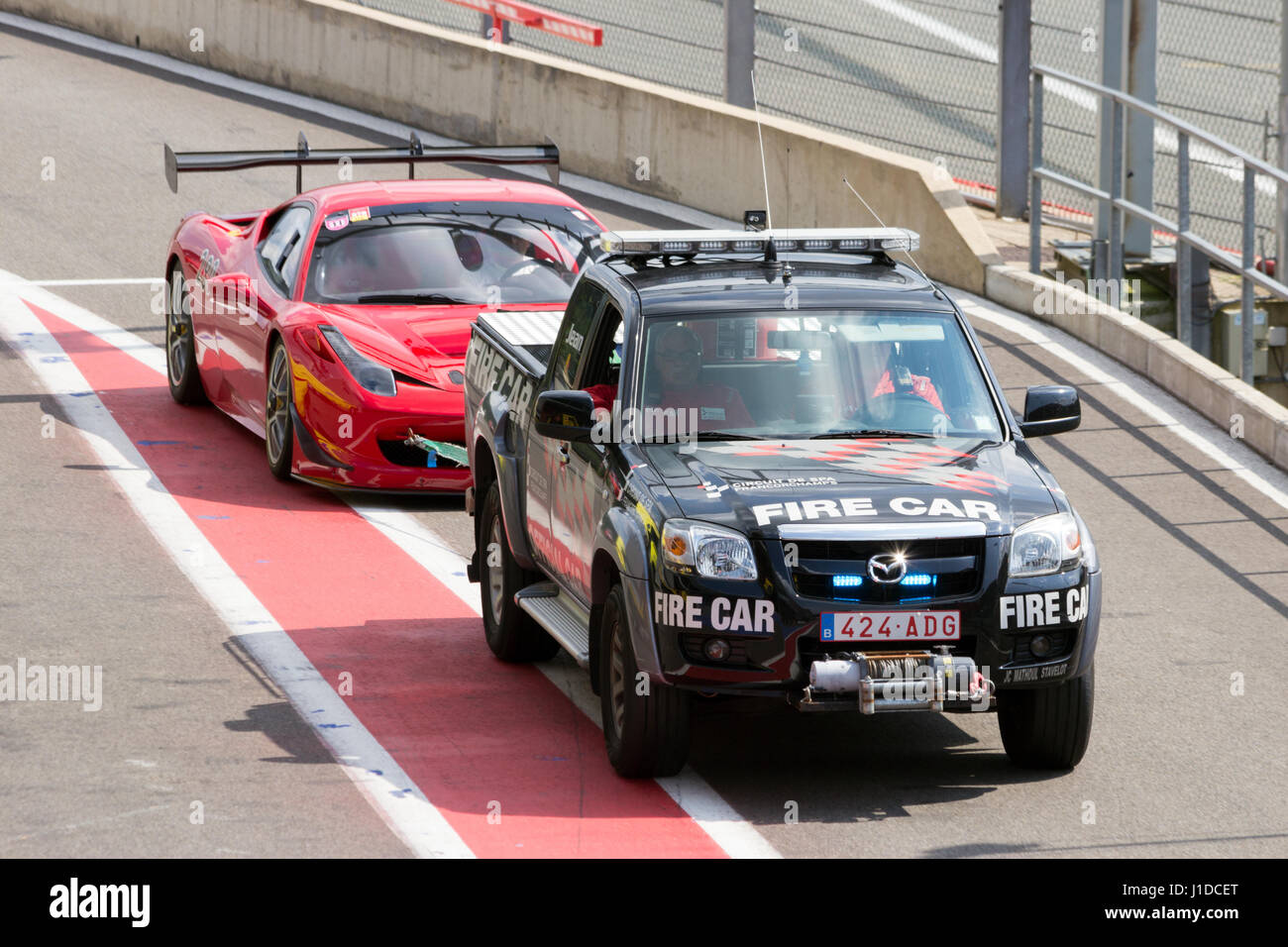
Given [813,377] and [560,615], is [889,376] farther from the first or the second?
[560,615]

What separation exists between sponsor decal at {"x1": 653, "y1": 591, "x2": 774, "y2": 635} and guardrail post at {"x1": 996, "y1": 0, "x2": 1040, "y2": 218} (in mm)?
12659

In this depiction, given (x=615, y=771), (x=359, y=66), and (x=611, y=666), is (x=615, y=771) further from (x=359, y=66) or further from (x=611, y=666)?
(x=359, y=66)

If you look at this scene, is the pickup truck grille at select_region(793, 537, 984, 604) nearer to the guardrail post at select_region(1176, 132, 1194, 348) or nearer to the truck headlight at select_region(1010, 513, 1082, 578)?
the truck headlight at select_region(1010, 513, 1082, 578)

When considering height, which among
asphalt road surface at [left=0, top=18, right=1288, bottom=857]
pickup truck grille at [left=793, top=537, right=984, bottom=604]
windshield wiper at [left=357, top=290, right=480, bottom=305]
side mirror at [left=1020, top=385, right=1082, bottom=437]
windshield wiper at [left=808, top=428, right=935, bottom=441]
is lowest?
asphalt road surface at [left=0, top=18, right=1288, bottom=857]

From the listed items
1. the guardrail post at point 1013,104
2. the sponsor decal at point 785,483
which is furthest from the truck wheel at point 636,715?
the guardrail post at point 1013,104

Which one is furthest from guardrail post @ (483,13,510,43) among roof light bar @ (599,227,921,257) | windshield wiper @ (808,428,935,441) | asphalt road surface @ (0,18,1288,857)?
windshield wiper @ (808,428,935,441)

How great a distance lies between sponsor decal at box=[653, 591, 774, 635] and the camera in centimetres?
771

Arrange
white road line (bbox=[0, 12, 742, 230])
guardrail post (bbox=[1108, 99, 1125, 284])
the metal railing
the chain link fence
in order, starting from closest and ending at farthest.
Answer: the metal railing, guardrail post (bbox=[1108, 99, 1125, 284]), the chain link fence, white road line (bbox=[0, 12, 742, 230])

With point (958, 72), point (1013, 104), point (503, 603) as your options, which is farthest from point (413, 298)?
point (958, 72)

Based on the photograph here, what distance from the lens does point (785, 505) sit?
784 cm

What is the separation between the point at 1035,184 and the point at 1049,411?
9.05 m

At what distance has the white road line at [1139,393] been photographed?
13.3 metres

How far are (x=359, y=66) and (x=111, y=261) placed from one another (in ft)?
20.8
